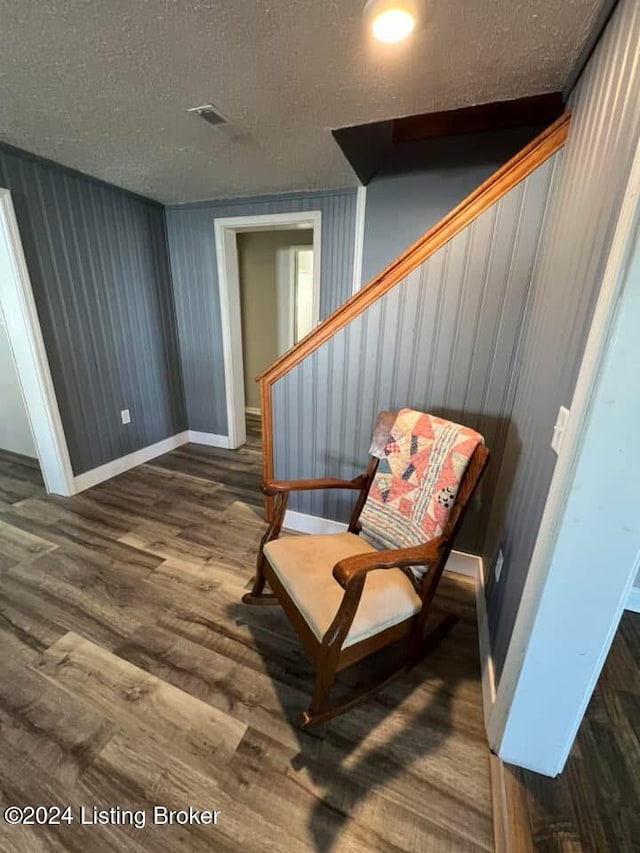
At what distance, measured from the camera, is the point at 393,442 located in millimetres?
1443

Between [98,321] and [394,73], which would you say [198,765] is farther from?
[98,321]

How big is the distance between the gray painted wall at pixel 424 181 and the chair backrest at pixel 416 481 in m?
1.60

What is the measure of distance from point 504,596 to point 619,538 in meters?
0.58

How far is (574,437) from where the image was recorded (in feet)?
2.48

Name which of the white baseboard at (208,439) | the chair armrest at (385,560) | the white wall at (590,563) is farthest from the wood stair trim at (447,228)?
the white baseboard at (208,439)

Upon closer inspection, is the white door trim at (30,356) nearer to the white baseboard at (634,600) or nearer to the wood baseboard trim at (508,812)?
the wood baseboard trim at (508,812)

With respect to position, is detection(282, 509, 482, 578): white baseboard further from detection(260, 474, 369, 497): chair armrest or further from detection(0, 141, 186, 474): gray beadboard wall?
detection(0, 141, 186, 474): gray beadboard wall

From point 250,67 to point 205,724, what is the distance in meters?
2.31

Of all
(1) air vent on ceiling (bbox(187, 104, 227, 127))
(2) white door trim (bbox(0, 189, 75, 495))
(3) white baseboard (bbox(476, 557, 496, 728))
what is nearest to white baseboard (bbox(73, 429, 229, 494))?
(2) white door trim (bbox(0, 189, 75, 495))

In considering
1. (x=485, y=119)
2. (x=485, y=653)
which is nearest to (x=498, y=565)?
(x=485, y=653)

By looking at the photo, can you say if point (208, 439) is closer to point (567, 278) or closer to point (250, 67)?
point (250, 67)

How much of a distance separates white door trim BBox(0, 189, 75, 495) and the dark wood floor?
292cm

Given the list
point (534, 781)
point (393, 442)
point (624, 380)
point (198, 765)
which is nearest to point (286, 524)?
point (393, 442)

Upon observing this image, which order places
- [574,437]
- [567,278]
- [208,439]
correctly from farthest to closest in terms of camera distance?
[208,439]
[567,278]
[574,437]
